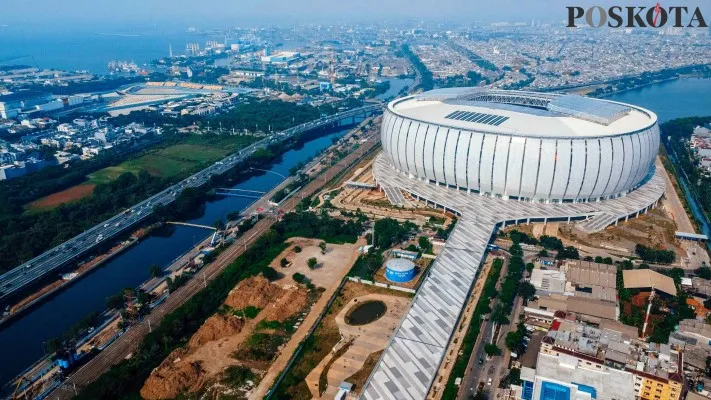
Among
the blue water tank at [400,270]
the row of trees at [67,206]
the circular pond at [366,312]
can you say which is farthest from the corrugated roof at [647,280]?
the row of trees at [67,206]

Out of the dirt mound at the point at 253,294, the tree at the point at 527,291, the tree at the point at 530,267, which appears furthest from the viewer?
the tree at the point at 530,267

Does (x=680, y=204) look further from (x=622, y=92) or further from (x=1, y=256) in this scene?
(x=622, y=92)

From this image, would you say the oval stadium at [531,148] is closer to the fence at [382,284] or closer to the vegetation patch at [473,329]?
the vegetation patch at [473,329]

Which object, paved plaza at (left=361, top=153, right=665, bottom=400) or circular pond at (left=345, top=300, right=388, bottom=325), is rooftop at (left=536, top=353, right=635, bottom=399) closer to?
paved plaza at (left=361, top=153, right=665, bottom=400)

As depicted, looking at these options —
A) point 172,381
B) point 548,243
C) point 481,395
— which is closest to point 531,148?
point 548,243

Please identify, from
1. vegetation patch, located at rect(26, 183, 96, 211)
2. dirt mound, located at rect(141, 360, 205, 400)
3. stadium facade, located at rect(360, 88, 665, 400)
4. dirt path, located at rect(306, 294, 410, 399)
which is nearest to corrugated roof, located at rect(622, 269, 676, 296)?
stadium facade, located at rect(360, 88, 665, 400)
